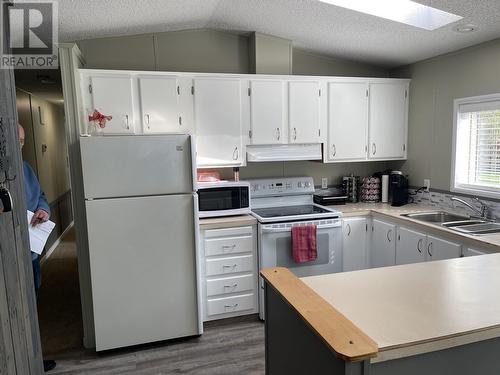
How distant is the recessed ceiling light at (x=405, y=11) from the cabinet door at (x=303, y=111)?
91 cm

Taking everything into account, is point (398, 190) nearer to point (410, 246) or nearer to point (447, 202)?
point (447, 202)

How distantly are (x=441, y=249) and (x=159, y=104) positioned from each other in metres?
2.59

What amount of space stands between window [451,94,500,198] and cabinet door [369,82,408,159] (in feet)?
1.99

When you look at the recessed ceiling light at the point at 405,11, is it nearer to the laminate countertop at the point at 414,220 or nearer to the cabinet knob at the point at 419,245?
the laminate countertop at the point at 414,220

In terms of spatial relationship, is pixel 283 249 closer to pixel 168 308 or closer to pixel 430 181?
pixel 168 308

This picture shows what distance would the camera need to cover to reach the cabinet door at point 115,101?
286 cm

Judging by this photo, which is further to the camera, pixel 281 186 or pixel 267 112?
pixel 281 186

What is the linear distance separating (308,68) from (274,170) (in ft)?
3.81

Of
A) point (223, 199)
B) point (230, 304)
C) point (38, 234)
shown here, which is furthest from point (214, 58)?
point (230, 304)

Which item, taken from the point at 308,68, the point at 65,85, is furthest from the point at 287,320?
the point at 308,68

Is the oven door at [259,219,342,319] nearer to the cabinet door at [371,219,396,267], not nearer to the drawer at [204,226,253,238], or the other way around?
the drawer at [204,226,253,238]

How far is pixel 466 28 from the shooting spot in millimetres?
2586

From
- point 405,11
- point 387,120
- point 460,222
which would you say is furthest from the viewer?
point 387,120

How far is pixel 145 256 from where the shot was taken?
260 cm
